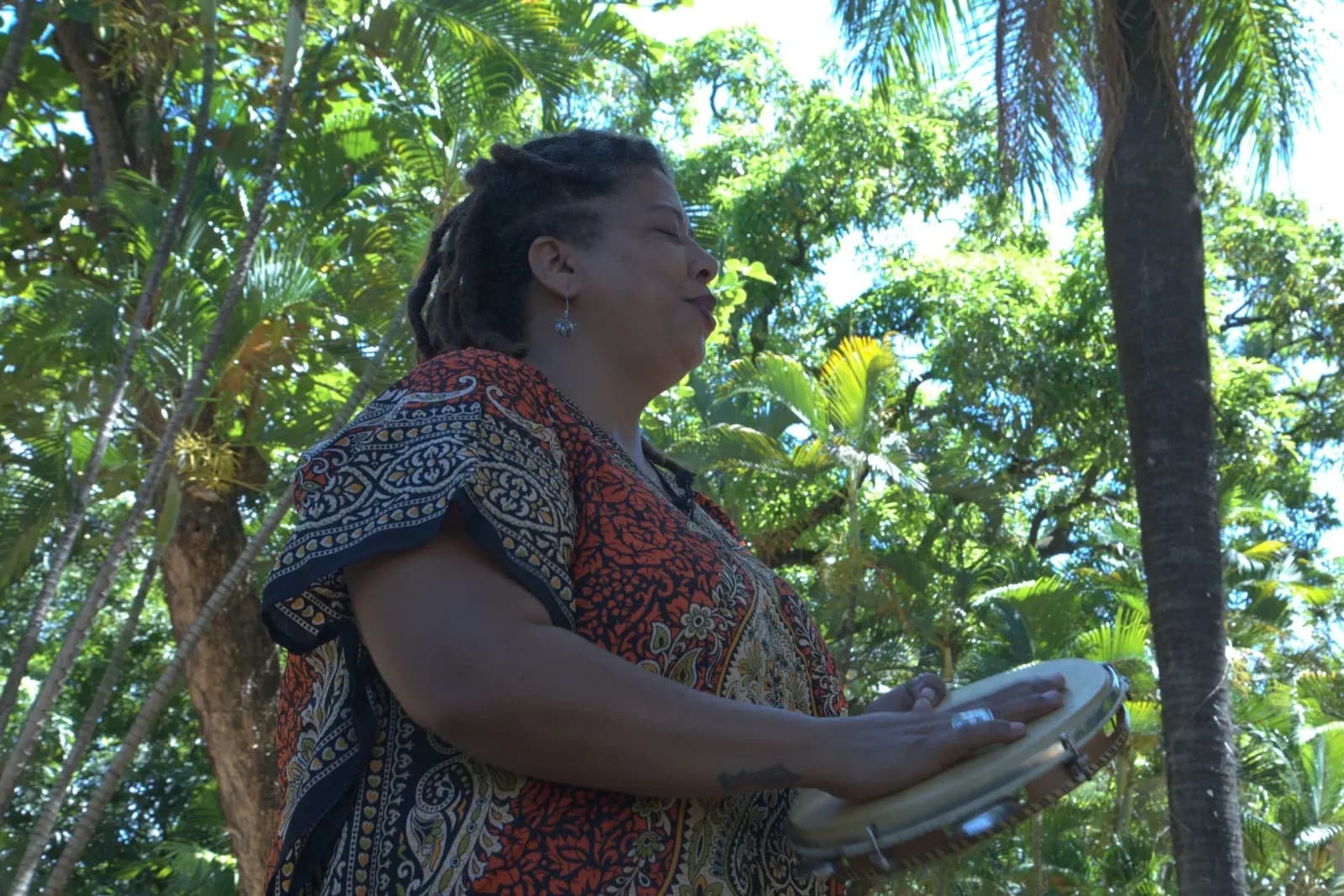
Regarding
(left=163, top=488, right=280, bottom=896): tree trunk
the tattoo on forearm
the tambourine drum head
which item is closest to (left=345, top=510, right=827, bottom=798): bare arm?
the tattoo on forearm

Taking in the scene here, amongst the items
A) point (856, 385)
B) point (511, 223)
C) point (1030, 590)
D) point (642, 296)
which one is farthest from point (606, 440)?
point (1030, 590)

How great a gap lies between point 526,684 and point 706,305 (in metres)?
0.83

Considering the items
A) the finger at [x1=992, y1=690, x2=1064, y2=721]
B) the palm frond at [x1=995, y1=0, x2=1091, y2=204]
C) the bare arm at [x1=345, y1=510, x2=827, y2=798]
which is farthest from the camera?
the palm frond at [x1=995, y1=0, x2=1091, y2=204]

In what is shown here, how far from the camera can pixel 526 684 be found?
1.48 m

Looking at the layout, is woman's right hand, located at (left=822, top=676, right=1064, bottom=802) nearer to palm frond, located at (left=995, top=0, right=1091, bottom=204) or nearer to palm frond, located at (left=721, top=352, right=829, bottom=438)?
palm frond, located at (left=995, top=0, right=1091, bottom=204)

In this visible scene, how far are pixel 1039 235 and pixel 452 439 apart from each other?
17154 millimetres

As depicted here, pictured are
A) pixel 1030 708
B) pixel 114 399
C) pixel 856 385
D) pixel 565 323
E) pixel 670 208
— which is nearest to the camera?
pixel 1030 708

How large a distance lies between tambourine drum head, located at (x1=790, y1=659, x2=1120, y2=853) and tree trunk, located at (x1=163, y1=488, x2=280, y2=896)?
7571 millimetres

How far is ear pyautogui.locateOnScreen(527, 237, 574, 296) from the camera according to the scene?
6.93 feet

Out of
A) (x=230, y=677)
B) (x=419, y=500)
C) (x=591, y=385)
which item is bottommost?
(x=230, y=677)

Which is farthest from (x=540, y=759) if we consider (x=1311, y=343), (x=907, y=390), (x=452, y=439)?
(x=1311, y=343)

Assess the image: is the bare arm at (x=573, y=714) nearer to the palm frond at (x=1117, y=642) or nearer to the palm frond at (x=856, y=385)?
the palm frond at (x=856, y=385)

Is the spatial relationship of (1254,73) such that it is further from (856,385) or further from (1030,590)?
(1030,590)

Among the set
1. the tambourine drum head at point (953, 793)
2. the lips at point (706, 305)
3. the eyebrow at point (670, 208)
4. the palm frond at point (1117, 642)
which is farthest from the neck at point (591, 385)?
the palm frond at point (1117, 642)
